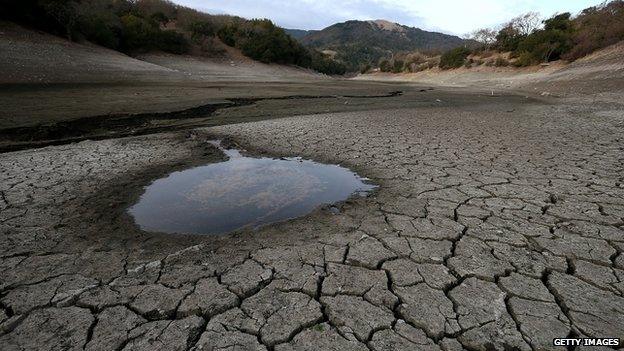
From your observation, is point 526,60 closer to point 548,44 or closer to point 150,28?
point 548,44

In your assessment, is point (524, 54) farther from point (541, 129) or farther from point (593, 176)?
point (593, 176)

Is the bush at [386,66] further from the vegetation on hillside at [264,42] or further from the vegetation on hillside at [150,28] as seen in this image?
the vegetation on hillside at [264,42]

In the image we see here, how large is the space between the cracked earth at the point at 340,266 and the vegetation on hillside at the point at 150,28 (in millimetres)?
22815

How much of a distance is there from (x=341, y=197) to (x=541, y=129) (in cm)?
595

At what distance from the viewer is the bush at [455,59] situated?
120 ft

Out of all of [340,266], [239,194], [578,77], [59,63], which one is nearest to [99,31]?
[59,63]

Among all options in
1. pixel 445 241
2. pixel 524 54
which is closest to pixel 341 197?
pixel 445 241

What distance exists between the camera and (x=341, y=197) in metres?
3.97

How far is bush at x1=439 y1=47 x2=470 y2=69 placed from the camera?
120 ft

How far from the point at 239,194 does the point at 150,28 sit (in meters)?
32.6

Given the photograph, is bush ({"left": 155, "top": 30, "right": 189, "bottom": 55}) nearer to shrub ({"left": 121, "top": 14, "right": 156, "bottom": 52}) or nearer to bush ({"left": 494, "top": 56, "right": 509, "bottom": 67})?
shrub ({"left": 121, "top": 14, "right": 156, "bottom": 52})

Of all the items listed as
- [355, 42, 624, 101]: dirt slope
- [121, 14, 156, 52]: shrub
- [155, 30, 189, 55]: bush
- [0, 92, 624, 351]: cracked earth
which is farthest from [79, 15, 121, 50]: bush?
[355, 42, 624, 101]: dirt slope

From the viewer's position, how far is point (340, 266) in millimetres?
2559

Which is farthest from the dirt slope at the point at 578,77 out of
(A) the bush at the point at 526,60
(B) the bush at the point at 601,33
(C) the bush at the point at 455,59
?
(C) the bush at the point at 455,59
